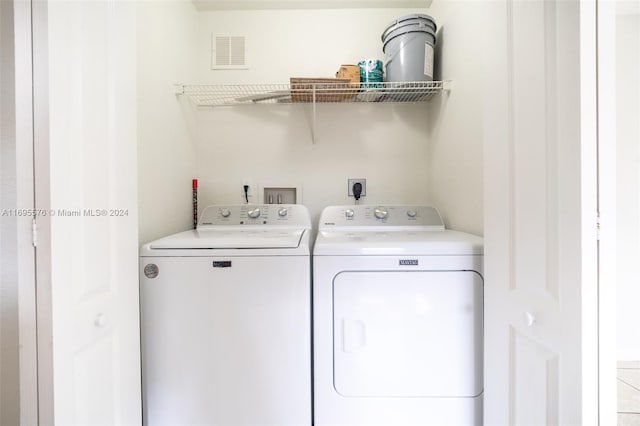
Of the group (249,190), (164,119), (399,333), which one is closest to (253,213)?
(249,190)

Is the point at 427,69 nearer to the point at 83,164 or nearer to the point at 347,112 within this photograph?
the point at 347,112

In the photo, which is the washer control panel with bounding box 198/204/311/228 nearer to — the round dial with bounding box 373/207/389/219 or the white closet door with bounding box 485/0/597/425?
the round dial with bounding box 373/207/389/219

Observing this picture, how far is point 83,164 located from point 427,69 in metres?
1.75

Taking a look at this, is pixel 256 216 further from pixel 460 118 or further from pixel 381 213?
pixel 460 118

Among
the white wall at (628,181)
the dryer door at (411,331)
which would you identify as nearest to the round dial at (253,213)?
the dryer door at (411,331)

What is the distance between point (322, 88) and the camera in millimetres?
1707

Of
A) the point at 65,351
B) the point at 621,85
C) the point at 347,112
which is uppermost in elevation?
the point at 347,112

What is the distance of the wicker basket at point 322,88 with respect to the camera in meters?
1.66

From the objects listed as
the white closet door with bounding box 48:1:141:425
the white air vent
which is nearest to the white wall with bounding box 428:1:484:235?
the white air vent

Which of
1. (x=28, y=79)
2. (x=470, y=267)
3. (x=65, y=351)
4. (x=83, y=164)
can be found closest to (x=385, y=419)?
(x=470, y=267)

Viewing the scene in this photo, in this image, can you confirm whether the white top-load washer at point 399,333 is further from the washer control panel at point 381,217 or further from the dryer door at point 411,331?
the washer control panel at point 381,217

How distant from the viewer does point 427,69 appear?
5.34 feet

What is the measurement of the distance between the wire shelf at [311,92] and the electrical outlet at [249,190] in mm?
568

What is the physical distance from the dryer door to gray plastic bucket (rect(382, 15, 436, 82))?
122 centimetres
